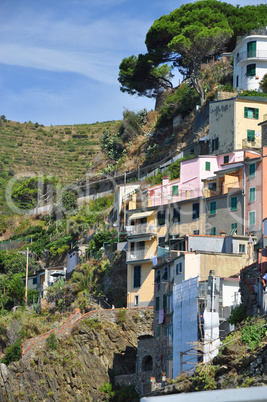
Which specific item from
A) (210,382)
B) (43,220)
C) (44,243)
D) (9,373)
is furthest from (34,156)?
(210,382)

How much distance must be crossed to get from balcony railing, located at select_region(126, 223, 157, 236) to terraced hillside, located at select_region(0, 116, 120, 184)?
275 feet

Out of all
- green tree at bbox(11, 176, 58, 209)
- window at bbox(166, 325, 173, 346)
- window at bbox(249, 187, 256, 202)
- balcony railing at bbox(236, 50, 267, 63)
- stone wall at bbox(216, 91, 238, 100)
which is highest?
balcony railing at bbox(236, 50, 267, 63)

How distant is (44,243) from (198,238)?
3733 centimetres

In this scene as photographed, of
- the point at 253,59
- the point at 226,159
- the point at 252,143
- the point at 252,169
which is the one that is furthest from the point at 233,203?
the point at 253,59

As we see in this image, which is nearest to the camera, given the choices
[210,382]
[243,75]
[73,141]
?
[210,382]

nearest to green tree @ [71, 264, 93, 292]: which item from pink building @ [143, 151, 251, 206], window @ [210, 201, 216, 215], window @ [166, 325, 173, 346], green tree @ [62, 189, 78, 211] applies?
pink building @ [143, 151, 251, 206]

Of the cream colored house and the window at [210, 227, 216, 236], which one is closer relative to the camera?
the window at [210, 227, 216, 236]

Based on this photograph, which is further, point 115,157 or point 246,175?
point 115,157

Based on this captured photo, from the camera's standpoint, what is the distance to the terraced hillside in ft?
479

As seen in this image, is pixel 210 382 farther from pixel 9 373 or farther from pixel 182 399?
pixel 9 373

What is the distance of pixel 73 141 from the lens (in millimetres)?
165375

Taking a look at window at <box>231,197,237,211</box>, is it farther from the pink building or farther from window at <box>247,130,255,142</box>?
window at <box>247,130,255,142</box>

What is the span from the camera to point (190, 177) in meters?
51.0

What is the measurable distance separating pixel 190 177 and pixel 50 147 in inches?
4411
